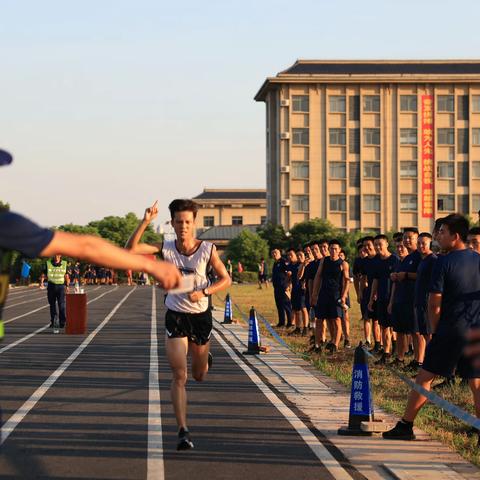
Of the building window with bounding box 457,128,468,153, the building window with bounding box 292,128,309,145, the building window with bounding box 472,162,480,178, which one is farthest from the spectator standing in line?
the building window with bounding box 472,162,480,178

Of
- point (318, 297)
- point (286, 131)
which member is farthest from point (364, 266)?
point (286, 131)

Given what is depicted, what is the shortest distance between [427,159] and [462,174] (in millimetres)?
4712

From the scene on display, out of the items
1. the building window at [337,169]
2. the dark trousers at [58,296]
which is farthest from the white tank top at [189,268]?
the building window at [337,169]

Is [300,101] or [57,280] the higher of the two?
[300,101]

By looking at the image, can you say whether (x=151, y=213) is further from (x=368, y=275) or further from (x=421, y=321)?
(x=368, y=275)

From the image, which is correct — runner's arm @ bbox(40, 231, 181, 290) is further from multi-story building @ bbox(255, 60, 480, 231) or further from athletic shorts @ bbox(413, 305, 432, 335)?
multi-story building @ bbox(255, 60, 480, 231)

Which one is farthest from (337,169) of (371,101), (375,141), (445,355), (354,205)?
(445,355)

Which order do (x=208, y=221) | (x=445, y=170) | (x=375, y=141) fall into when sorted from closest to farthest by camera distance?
1. (x=375, y=141)
2. (x=445, y=170)
3. (x=208, y=221)

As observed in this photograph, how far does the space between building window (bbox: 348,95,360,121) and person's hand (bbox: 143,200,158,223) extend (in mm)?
102585

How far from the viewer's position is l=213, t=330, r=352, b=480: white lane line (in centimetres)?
798

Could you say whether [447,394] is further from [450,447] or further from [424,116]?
[424,116]

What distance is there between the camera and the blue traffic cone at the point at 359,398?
31.5ft

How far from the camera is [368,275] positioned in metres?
17.5

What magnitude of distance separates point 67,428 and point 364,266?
8.87 metres
